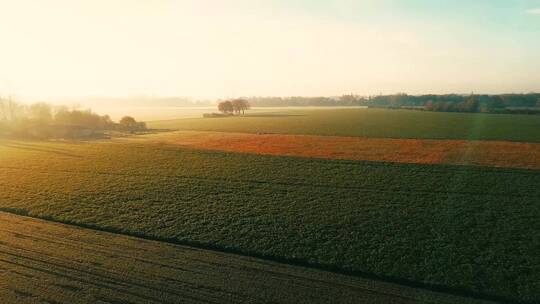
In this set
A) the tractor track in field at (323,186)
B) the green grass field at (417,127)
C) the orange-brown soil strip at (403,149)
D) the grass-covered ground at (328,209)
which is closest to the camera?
the grass-covered ground at (328,209)

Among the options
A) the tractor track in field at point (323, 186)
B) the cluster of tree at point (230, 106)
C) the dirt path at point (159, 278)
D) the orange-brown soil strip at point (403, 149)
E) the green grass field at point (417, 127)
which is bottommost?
the dirt path at point (159, 278)

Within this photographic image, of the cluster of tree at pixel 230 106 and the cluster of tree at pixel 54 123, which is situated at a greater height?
the cluster of tree at pixel 230 106

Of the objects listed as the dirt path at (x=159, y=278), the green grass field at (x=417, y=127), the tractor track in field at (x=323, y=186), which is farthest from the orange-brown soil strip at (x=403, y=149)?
the dirt path at (x=159, y=278)

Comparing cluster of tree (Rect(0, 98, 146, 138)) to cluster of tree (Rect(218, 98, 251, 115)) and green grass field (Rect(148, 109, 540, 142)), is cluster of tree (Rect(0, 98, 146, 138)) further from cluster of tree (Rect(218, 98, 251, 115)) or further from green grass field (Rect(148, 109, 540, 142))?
cluster of tree (Rect(218, 98, 251, 115))

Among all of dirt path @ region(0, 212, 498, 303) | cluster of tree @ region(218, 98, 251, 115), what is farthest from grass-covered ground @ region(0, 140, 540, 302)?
cluster of tree @ region(218, 98, 251, 115)

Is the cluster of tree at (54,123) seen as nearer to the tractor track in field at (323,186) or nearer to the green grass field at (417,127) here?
the green grass field at (417,127)

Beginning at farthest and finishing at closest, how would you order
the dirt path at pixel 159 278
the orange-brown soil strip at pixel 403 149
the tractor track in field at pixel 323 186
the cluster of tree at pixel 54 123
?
the cluster of tree at pixel 54 123 < the orange-brown soil strip at pixel 403 149 < the tractor track in field at pixel 323 186 < the dirt path at pixel 159 278

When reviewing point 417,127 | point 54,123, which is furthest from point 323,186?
point 54,123

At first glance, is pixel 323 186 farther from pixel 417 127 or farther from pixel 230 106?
pixel 230 106
